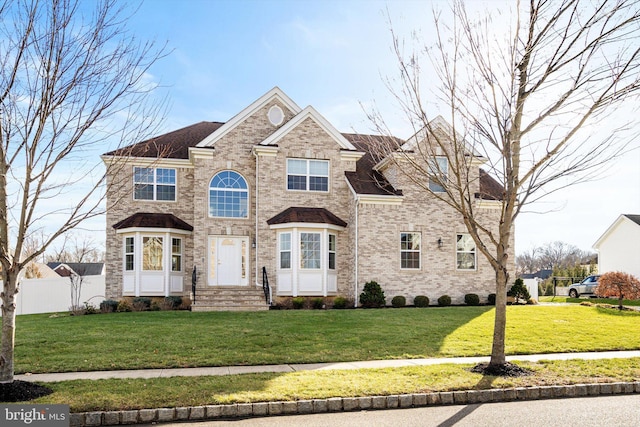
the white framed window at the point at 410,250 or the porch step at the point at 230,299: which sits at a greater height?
the white framed window at the point at 410,250

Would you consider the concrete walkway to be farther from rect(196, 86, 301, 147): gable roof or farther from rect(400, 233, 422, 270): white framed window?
rect(196, 86, 301, 147): gable roof

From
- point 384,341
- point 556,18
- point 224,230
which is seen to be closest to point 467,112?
point 556,18

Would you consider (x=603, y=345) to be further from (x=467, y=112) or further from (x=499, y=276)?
(x=467, y=112)

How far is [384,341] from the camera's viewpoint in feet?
43.4

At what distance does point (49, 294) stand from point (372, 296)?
55.6 feet

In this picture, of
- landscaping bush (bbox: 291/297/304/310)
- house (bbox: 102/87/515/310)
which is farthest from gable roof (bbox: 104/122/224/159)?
landscaping bush (bbox: 291/297/304/310)

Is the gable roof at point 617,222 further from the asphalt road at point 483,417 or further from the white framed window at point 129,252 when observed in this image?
the asphalt road at point 483,417

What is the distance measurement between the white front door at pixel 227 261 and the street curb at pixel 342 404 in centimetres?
1529

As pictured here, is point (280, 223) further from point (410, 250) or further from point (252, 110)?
point (410, 250)

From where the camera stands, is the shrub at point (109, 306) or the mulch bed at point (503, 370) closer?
the mulch bed at point (503, 370)

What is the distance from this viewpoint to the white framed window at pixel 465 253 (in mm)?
23625

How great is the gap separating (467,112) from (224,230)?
1433 cm

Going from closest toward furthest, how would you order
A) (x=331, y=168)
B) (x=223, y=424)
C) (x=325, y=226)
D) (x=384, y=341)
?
(x=223, y=424), (x=384, y=341), (x=325, y=226), (x=331, y=168)

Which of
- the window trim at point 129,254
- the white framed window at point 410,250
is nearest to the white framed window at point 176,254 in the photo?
the window trim at point 129,254
